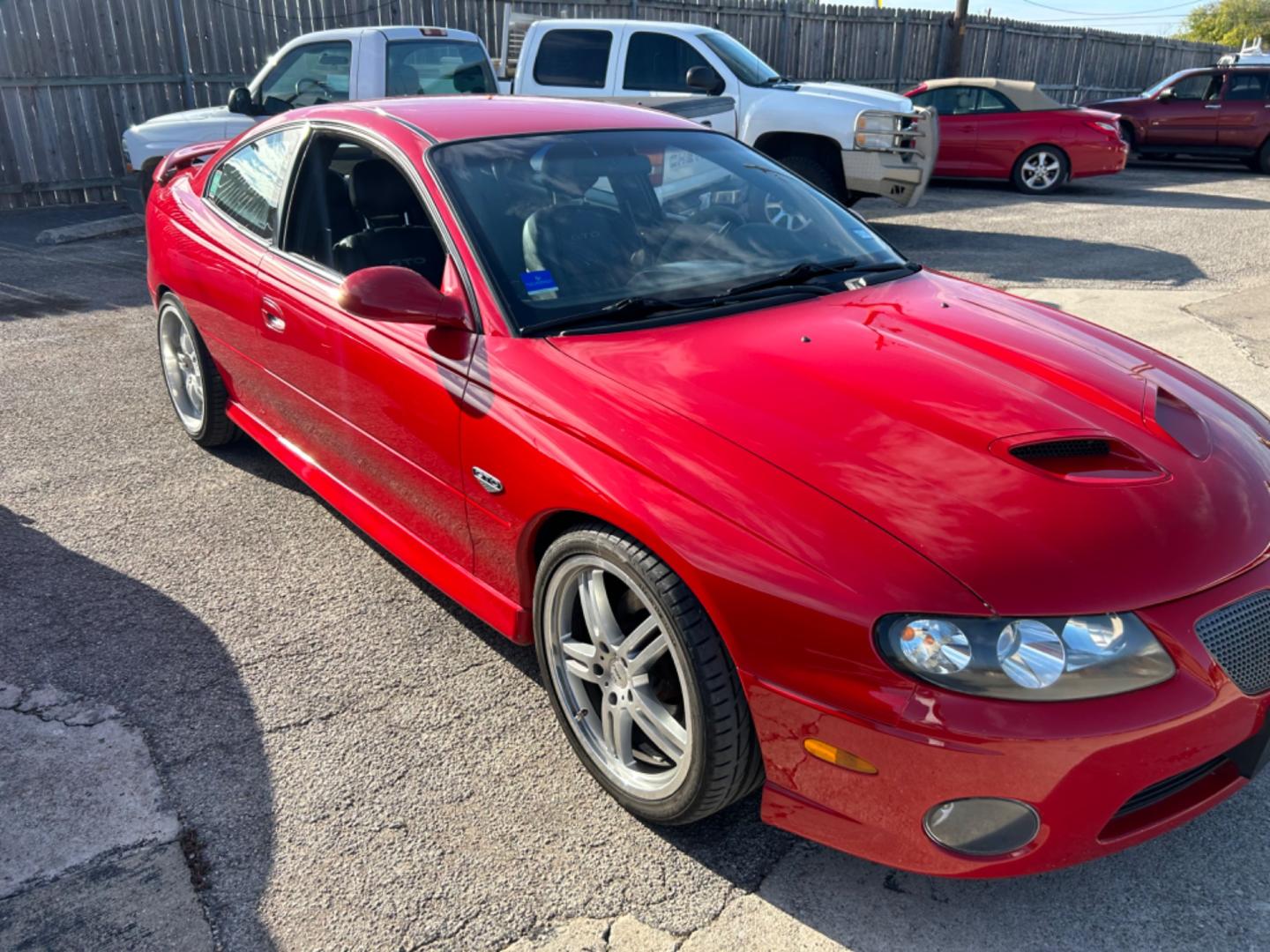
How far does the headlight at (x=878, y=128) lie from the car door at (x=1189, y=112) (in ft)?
31.3

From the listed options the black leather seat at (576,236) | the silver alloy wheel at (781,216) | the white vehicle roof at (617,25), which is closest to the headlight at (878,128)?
the white vehicle roof at (617,25)

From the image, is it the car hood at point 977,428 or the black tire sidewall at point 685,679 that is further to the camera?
the black tire sidewall at point 685,679

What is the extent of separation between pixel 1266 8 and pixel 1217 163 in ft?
211

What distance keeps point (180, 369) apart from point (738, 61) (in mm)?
7204

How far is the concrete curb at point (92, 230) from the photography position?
10195 millimetres

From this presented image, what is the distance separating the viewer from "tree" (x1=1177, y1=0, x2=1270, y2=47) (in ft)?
216

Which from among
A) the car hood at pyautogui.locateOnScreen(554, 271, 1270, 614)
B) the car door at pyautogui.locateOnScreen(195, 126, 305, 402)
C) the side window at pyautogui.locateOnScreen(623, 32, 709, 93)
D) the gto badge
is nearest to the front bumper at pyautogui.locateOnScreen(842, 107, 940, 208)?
the side window at pyautogui.locateOnScreen(623, 32, 709, 93)

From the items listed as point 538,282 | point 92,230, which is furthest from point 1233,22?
point 538,282

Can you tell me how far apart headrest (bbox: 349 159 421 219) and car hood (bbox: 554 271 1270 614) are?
125 cm

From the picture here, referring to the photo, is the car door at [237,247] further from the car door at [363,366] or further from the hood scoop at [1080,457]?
the hood scoop at [1080,457]

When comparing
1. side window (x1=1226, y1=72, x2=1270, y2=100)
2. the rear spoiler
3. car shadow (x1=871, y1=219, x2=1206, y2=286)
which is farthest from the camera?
side window (x1=1226, y1=72, x2=1270, y2=100)

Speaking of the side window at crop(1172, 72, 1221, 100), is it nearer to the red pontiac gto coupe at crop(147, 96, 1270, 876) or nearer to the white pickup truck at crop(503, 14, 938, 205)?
the white pickup truck at crop(503, 14, 938, 205)

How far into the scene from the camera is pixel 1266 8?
68.6 metres

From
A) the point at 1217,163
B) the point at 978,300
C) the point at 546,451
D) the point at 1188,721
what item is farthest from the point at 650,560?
the point at 1217,163
